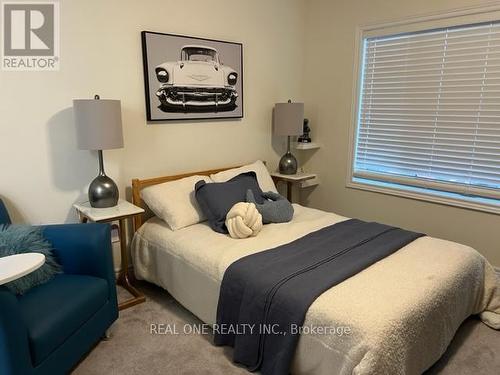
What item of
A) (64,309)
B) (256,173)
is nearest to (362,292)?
(64,309)

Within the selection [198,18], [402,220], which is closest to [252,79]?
[198,18]

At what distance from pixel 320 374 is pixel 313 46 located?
10.5ft

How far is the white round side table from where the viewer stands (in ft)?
4.63

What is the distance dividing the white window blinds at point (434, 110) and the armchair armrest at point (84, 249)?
2.54m

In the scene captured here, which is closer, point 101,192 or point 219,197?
point 101,192

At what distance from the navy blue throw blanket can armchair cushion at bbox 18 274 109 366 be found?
677 mm

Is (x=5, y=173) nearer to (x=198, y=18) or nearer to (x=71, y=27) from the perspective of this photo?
(x=71, y=27)

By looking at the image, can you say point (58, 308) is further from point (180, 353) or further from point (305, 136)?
point (305, 136)

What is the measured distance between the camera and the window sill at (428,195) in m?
2.81

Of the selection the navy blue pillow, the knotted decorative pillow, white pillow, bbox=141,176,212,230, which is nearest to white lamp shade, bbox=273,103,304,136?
the navy blue pillow

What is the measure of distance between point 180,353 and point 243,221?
85 centimetres

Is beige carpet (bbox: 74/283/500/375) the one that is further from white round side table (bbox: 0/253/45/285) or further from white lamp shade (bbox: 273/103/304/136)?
white lamp shade (bbox: 273/103/304/136)

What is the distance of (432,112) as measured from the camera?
3010mm

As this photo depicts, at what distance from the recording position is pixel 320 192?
3936 mm
